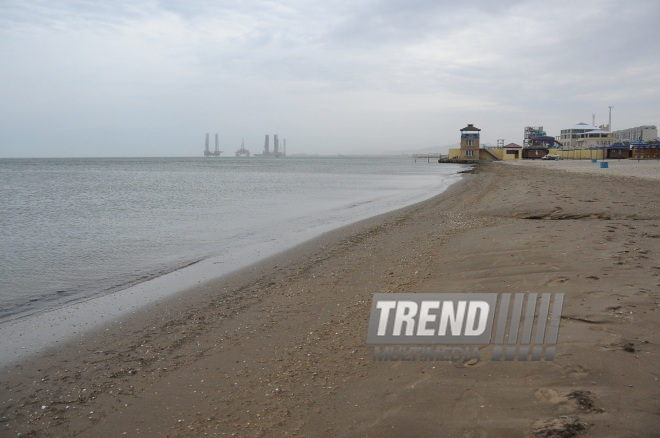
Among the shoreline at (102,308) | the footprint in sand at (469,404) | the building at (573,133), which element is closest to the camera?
the footprint in sand at (469,404)

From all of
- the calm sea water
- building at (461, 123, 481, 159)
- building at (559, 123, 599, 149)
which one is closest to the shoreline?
the calm sea water

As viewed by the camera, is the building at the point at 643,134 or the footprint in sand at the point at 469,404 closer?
the footprint in sand at the point at 469,404

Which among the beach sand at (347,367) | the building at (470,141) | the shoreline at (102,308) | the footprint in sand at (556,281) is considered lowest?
the shoreline at (102,308)

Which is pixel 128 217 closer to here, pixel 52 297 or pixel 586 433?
pixel 52 297

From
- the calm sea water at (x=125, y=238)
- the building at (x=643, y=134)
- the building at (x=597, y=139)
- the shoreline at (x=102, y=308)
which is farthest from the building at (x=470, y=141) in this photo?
the shoreline at (x=102, y=308)

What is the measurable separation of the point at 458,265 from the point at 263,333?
11.8 ft

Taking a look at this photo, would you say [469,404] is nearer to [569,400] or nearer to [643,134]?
[569,400]

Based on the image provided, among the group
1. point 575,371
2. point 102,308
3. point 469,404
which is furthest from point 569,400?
point 102,308

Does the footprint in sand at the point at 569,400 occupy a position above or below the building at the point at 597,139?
below

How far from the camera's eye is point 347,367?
431 centimetres

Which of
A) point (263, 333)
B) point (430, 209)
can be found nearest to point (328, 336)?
point (263, 333)

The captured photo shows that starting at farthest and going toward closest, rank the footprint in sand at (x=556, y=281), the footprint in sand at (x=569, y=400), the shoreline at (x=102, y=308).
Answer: the footprint in sand at (x=556, y=281) < the shoreline at (x=102, y=308) < the footprint in sand at (x=569, y=400)

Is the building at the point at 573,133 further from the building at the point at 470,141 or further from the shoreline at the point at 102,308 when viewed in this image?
the shoreline at the point at 102,308

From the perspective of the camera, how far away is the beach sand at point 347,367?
10.9 ft
